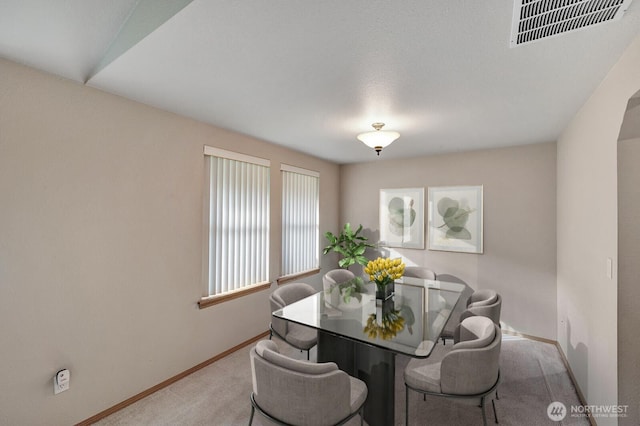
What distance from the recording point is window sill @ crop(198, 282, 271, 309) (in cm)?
292

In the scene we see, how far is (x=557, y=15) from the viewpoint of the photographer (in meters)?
1.26

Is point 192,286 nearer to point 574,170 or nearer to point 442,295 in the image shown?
point 442,295

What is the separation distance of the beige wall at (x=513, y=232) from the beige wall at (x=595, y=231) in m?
0.60

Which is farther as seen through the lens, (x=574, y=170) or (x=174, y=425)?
(x=574, y=170)

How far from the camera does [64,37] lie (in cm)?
156

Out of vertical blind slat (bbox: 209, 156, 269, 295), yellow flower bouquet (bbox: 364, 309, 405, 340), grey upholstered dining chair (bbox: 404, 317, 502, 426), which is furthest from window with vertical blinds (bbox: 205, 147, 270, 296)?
grey upholstered dining chair (bbox: 404, 317, 502, 426)

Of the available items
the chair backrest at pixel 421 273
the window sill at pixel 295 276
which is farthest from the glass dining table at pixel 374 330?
the window sill at pixel 295 276

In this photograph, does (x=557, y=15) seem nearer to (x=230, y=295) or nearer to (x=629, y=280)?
(x=629, y=280)

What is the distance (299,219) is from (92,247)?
2592 millimetres

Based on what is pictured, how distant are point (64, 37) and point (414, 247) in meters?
4.32

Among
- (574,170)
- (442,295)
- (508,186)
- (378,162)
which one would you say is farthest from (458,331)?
(378,162)

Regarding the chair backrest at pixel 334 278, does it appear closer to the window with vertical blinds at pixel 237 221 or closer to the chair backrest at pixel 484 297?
the window with vertical blinds at pixel 237 221
